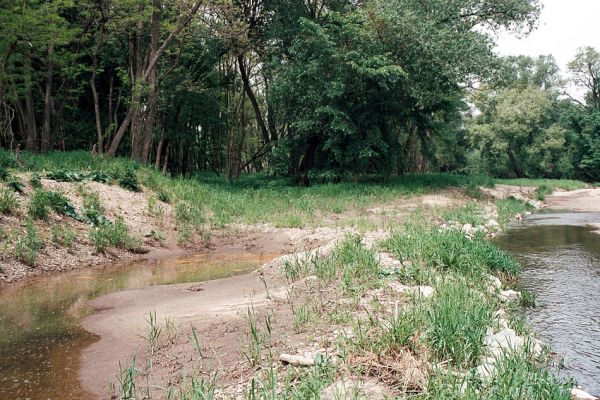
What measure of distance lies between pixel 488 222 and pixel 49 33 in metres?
16.8

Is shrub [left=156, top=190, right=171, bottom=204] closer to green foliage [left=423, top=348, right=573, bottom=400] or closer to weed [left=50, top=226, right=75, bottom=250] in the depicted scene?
weed [left=50, top=226, right=75, bottom=250]

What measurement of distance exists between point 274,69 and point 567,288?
2011cm

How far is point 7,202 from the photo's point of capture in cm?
966

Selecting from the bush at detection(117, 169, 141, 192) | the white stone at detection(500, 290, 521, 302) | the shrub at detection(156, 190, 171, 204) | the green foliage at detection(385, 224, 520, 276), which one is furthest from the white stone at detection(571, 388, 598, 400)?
the bush at detection(117, 169, 141, 192)

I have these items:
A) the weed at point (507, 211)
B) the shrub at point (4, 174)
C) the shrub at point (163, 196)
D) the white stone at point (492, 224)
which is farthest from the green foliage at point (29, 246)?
the weed at point (507, 211)

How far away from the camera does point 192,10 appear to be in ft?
61.4

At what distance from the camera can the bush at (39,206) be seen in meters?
10.0

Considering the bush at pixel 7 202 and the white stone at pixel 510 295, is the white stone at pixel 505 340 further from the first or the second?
the bush at pixel 7 202

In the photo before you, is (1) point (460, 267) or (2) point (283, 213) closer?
(1) point (460, 267)

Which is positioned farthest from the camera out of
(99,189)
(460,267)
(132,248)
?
(99,189)

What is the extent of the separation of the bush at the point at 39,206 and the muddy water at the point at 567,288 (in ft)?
31.7

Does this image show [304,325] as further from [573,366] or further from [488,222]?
[488,222]

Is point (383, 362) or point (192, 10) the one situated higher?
point (192, 10)

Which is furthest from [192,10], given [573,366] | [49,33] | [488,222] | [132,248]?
[573,366]
